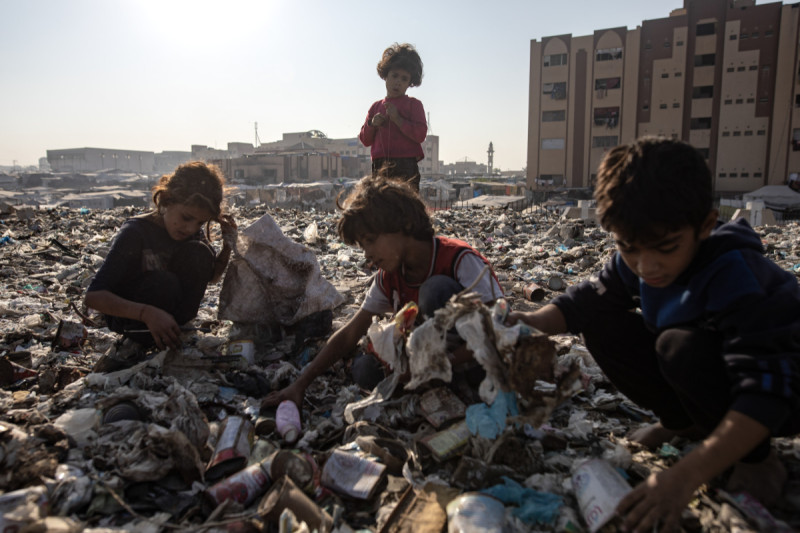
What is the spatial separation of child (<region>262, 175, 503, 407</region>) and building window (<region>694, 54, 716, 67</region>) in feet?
113

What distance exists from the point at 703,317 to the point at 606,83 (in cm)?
3405

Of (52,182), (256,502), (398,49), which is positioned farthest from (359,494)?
(52,182)

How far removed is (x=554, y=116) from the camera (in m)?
32.5

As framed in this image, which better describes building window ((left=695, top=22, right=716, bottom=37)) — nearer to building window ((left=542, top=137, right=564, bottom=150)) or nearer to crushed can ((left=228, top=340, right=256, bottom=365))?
building window ((left=542, top=137, right=564, bottom=150))

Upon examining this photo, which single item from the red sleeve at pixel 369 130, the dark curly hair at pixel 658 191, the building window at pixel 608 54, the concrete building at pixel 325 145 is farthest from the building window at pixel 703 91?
the dark curly hair at pixel 658 191

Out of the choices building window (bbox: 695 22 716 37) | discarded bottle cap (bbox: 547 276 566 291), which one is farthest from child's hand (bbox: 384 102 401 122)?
building window (bbox: 695 22 716 37)

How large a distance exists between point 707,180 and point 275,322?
2.34 m

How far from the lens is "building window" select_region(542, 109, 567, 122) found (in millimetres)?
32331

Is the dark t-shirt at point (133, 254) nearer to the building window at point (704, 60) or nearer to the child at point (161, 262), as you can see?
the child at point (161, 262)

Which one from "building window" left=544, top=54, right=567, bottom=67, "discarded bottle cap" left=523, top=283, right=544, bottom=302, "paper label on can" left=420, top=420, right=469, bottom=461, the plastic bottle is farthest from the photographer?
"building window" left=544, top=54, right=567, bottom=67

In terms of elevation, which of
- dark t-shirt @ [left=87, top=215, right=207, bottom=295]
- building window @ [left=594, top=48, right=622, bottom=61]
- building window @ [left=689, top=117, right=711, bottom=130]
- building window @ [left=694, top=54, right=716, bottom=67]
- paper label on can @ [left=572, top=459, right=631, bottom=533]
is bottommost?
paper label on can @ [left=572, top=459, right=631, bottom=533]

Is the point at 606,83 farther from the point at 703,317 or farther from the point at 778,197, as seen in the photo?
the point at 703,317

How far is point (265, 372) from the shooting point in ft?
7.96

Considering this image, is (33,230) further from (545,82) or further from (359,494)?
(545,82)
